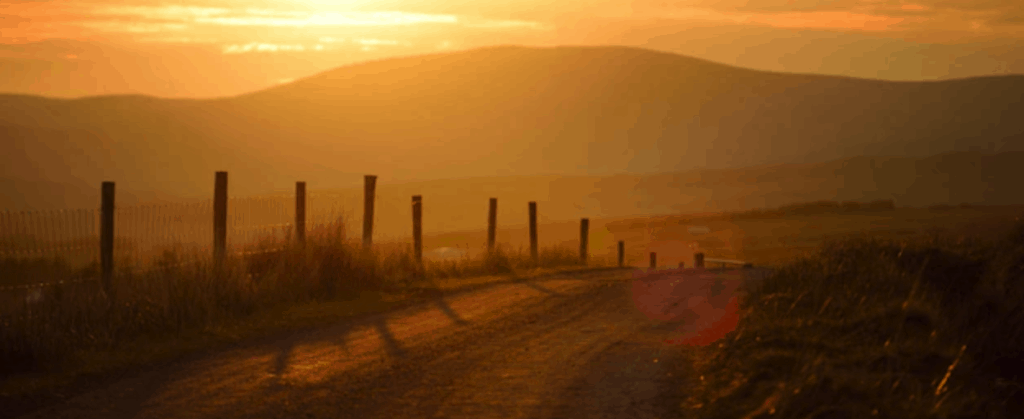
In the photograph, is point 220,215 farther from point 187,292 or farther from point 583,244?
point 583,244

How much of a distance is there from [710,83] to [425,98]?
181 feet

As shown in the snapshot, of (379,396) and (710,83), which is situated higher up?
(710,83)

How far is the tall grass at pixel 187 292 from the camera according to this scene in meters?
10.7

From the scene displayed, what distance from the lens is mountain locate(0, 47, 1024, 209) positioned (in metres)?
151

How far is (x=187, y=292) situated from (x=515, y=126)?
549ft

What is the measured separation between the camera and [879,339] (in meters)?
10.3

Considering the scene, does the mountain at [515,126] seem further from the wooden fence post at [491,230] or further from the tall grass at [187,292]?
the tall grass at [187,292]

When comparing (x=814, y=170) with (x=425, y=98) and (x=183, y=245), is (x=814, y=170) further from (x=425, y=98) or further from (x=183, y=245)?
(x=183, y=245)

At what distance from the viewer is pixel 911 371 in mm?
9219

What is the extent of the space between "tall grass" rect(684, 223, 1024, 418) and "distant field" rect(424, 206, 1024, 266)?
35.0 m

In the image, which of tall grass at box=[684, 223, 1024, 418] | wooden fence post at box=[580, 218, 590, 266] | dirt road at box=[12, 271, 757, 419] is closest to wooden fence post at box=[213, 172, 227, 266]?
dirt road at box=[12, 271, 757, 419]

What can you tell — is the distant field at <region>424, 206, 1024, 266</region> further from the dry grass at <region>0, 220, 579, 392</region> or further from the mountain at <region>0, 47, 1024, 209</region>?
the mountain at <region>0, 47, 1024, 209</region>

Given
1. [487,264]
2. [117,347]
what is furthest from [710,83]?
[117,347]

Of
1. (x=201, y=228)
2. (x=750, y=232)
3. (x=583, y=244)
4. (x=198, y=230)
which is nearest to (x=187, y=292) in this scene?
(x=198, y=230)
